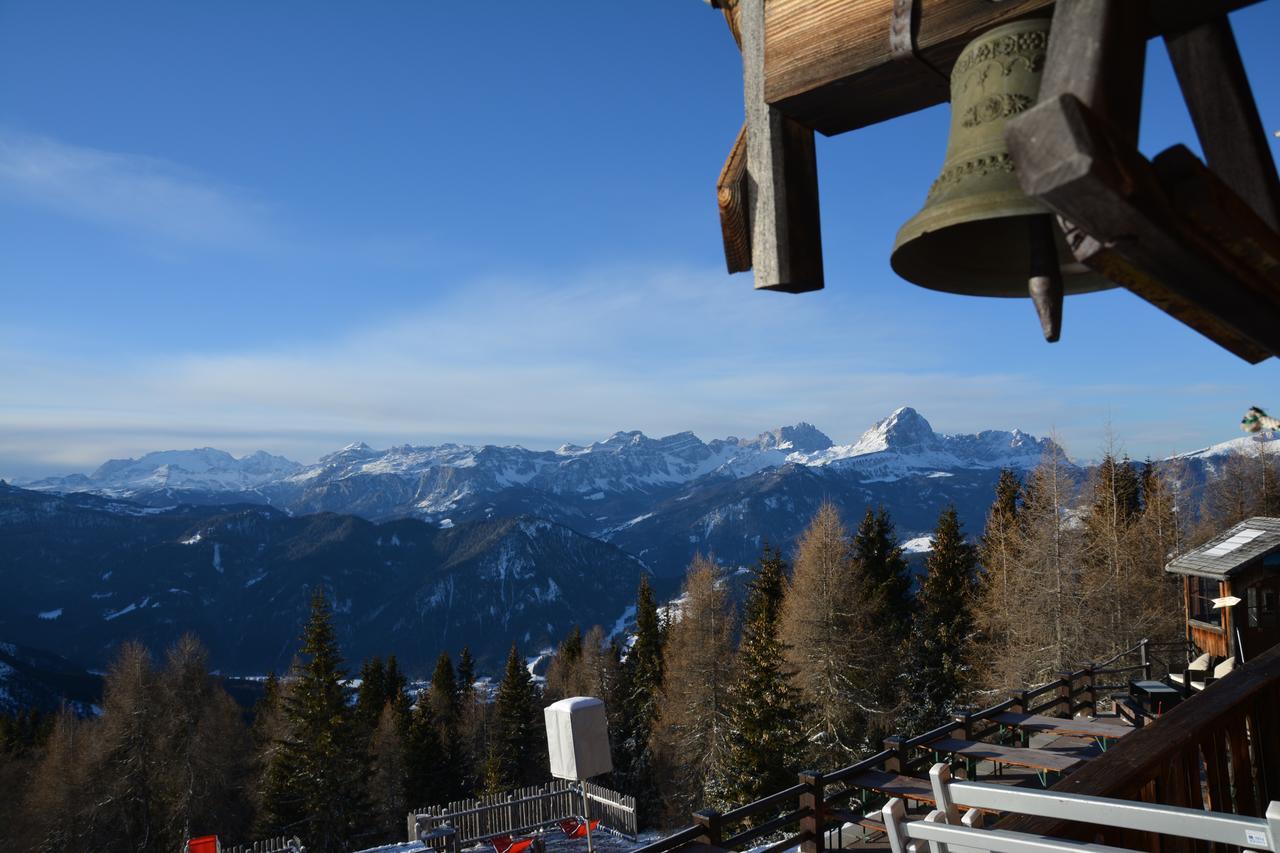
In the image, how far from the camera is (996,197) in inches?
70.5

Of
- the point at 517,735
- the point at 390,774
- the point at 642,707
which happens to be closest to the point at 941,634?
the point at 642,707

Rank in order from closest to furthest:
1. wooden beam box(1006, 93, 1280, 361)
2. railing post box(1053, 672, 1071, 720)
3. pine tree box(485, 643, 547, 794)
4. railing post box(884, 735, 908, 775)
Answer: wooden beam box(1006, 93, 1280, 361)
railing post box(884, 735, 908, 775)
railing post box(1053, 672, 1071, 720)
pine tree box(485, 643, 547, 794)

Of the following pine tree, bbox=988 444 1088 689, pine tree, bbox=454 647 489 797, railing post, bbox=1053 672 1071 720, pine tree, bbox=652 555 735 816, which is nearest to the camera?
railing post, bbox=1053 672 1071 720

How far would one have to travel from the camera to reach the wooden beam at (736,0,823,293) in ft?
7.33

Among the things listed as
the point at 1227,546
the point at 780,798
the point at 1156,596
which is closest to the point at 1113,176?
the point at 780,798

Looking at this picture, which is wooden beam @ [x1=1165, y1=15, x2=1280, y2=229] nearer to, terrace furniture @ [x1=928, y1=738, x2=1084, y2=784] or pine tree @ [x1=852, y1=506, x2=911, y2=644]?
terrace furniture @ [x1=928, y1=738, x2=1084, y2=784]

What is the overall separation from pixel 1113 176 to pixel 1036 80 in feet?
2.72

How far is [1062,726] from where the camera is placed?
40.4 ft

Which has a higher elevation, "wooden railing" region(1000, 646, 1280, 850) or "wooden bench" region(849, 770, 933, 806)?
"wooden railing" region(1000, 646, 1280, 850)

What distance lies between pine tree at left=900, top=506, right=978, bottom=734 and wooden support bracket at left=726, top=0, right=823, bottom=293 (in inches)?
1255

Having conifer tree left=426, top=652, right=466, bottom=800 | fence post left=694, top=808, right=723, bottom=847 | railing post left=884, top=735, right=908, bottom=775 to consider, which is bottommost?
conifer tree left=426, top=652, right=466, bottom=800

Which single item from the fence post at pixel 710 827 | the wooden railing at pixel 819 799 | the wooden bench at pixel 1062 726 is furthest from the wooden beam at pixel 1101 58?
the wooden bench at pixel 1062 726

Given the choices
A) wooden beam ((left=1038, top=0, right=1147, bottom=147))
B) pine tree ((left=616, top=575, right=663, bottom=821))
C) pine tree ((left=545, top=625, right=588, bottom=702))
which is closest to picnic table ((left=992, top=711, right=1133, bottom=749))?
wooden beam ((left=1038, top=0, right=1147, bottom=147))

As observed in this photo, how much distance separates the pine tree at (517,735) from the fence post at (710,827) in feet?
132
